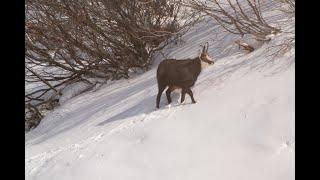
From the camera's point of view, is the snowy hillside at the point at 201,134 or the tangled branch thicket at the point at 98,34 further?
the tangled branch thicket at the point at 98,34

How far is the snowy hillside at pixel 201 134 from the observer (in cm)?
583

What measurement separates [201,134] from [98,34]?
Answer: 5.61 meters

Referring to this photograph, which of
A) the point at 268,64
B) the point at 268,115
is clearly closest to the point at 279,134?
the point at 268,115

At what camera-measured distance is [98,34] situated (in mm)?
11531

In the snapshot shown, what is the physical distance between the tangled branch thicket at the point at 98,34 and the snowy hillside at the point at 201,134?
2.25 m

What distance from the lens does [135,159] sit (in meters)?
6.38

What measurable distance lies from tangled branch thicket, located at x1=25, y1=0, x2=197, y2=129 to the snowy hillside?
2.25 meters

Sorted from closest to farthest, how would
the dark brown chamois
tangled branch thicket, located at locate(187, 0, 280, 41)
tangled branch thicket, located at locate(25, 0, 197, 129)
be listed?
the dark brown chamois → tangled branch thicket, located at locate(187, 0, 280, 41) → tangled branch thicket, located at locate(25, 0, 197, 129)

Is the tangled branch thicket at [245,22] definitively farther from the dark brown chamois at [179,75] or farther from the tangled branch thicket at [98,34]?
the dark brown chamois at [179,75]

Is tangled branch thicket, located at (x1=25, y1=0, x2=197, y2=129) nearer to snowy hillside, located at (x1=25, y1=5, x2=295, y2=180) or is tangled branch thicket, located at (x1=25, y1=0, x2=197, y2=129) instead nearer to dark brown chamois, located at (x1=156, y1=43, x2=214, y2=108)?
snowy hillside, located at (x1=25, y1=5, x2=295, y2=180)

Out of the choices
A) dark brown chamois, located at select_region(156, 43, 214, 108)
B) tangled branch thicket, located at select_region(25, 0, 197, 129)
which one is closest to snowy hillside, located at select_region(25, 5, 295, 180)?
dark brown chamois, located at select_region(156, 43, 214, 108)

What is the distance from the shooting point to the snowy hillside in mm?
5828

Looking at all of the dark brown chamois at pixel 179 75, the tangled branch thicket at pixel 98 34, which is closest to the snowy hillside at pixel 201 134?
the dark brown chamois at pixel 179 75
